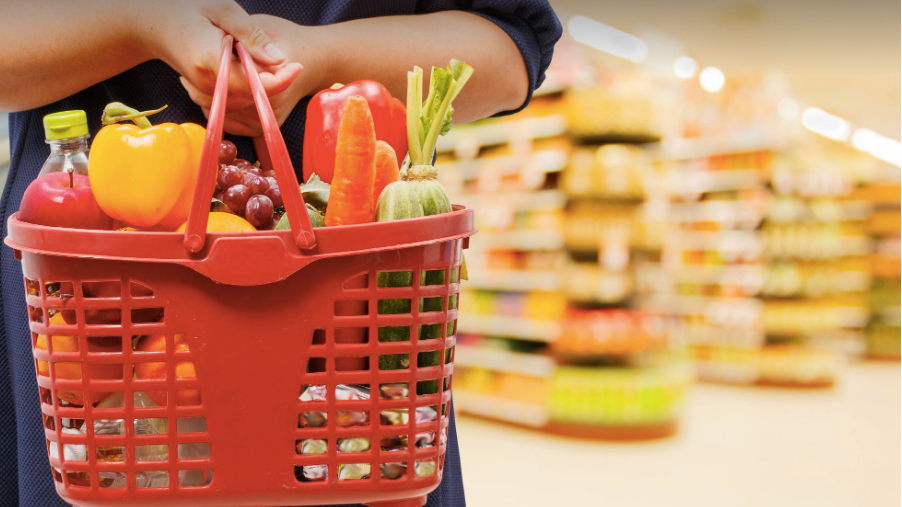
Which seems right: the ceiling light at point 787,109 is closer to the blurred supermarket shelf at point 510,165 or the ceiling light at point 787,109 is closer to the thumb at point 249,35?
the blurred supermarket shelf at point 510,165

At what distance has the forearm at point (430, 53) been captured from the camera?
2.89ft

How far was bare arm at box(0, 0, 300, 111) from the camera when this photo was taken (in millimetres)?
688

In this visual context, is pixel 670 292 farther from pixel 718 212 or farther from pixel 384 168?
pixel 384 168

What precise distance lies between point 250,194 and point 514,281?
467 centimetres

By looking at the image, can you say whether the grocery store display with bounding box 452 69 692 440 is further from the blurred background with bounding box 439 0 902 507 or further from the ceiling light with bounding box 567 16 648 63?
the ceiling light with bounding box 567 16 648 63

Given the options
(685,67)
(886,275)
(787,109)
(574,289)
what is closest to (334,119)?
(574,289)

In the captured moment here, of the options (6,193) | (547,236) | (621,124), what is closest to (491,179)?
(547,236)

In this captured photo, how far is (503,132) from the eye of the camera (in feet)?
18.0

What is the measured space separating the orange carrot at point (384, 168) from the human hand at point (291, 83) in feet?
0.37

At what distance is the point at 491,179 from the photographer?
552cm

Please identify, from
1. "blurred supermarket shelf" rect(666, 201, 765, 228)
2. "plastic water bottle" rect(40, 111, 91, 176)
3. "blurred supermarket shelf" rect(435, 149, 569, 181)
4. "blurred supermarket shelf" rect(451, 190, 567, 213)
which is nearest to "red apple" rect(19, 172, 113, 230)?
"plastic water bottle" rect(40, 111, 91, 176)

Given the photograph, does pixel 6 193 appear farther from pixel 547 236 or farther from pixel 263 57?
pixel 547 236

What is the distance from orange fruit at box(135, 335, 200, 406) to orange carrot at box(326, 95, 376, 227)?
156mm

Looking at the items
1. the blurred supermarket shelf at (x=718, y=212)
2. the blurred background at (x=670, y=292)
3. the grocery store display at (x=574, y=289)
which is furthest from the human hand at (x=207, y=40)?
the blurred supermarket shelf at (x=718, y=212)
